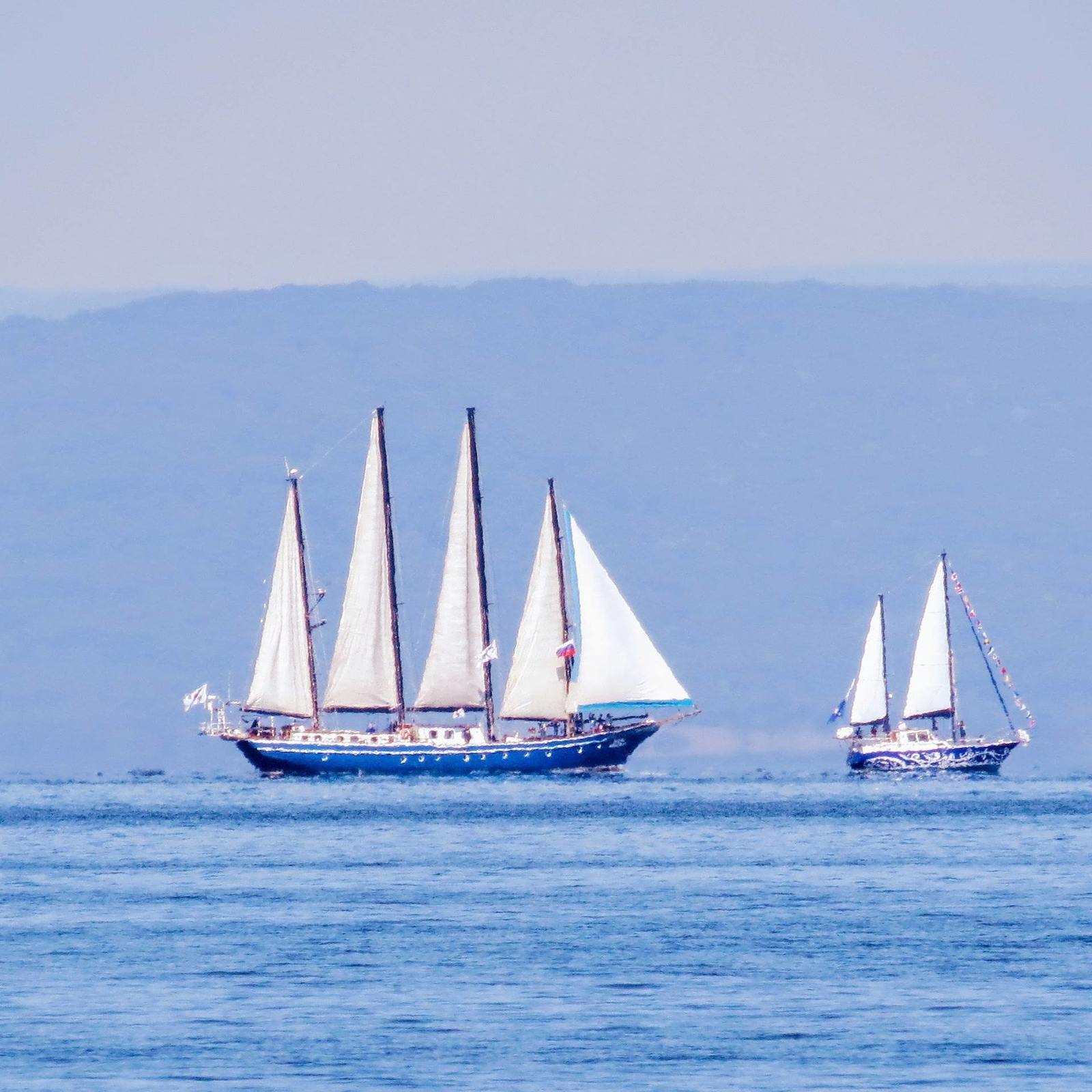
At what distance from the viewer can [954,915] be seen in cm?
5562

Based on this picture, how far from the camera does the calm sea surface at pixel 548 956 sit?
3881cm

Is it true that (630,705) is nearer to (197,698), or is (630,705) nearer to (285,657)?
(285,657)

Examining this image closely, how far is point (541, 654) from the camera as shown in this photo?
373ft

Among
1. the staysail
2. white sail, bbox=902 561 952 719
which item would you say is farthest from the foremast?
white sail, bbox=902 561 952 719

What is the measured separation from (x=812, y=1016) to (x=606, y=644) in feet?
232

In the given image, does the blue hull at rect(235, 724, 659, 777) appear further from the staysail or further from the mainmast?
the mainmast

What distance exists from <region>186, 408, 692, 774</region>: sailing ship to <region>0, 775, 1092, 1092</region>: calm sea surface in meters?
25.7

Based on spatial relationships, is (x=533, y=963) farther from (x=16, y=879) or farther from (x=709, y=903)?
(x=16, y=879)

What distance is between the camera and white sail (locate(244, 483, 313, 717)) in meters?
118

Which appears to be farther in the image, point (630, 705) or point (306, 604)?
point (306, 604)

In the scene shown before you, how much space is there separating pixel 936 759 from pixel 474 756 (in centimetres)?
2422

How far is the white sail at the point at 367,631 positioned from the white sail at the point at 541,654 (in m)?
5.09

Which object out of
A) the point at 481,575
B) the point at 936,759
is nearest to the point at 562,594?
the point at 481,575

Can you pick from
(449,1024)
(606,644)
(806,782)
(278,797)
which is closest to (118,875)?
(449,1024)
